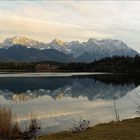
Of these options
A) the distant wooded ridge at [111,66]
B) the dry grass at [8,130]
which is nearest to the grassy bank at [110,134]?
the dry grass at [8,130]

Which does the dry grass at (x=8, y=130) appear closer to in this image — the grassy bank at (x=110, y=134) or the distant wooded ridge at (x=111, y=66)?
the grassy bank at (x=110, y=134)

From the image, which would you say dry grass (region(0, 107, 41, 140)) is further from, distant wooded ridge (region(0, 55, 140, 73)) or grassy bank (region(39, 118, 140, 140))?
distant wooded ridge (region(0, 55, 140, 73))

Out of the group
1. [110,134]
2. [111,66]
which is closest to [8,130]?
[110,134]

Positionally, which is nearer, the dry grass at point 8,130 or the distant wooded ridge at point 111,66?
→ the dry grass at point 8,130

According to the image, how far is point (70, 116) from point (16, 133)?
9.68m

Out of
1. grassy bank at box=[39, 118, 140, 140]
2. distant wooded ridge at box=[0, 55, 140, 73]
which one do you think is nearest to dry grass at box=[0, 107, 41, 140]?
grassy bank at box=[39, 118, 140, 140]

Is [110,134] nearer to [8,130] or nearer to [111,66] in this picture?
[8,130]

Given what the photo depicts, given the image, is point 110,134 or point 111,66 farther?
point 111,66

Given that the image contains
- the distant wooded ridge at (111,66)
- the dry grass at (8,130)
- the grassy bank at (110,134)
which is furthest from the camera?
the distant wooded ridge at (111,66)

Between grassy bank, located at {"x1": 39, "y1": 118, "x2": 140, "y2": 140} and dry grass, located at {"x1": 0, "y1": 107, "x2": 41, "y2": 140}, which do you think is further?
dry grass, located at {"x1": 0, "y1": 107, "x2": 41, "y2": 140}

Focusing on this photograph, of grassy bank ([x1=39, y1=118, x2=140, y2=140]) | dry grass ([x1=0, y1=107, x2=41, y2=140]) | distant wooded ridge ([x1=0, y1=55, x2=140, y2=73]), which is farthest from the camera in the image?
distant wooded ridge ([x1=0, y1=55, x2=140, y2=73])

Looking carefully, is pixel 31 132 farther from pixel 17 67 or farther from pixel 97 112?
pixel 17 67

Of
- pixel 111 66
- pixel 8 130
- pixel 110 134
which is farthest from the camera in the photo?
pixel 111 66

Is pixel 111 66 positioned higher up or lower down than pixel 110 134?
higher up
